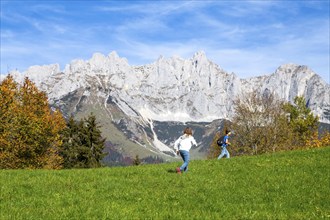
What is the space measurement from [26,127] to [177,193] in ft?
147

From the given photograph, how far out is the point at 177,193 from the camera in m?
20.6

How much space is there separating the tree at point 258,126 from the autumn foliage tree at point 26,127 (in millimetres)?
35276

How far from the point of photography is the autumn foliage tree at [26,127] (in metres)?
60.0

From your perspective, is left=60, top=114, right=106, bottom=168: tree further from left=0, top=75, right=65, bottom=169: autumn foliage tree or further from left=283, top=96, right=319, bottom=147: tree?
left=283, top=96, right=319, bottom=147: tree

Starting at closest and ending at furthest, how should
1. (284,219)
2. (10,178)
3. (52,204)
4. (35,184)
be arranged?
(284,219) → (52,204) → (35,184) → (10,178)

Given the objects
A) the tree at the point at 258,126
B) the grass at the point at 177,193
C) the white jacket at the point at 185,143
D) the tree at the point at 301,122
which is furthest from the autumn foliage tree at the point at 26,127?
the tree at the point at 301,122

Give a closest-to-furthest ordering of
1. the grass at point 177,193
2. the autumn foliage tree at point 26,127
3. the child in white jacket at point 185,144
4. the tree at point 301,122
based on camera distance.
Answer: the grass at point 177,193 < the child in white jacket at point 185,144 < the autumn foliage tree at point 26,127 < the tree at point 301,122

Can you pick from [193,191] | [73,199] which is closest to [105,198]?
[73,199]

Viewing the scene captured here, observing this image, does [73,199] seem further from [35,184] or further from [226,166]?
[226,166]

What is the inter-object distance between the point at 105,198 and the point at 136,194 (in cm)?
170

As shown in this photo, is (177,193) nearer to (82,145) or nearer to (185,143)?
(185,143)

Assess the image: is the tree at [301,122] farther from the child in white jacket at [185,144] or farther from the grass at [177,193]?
the child in white jacket at [185,144]

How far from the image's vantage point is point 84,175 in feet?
87.0

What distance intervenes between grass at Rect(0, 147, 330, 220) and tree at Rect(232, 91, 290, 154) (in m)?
51.3
